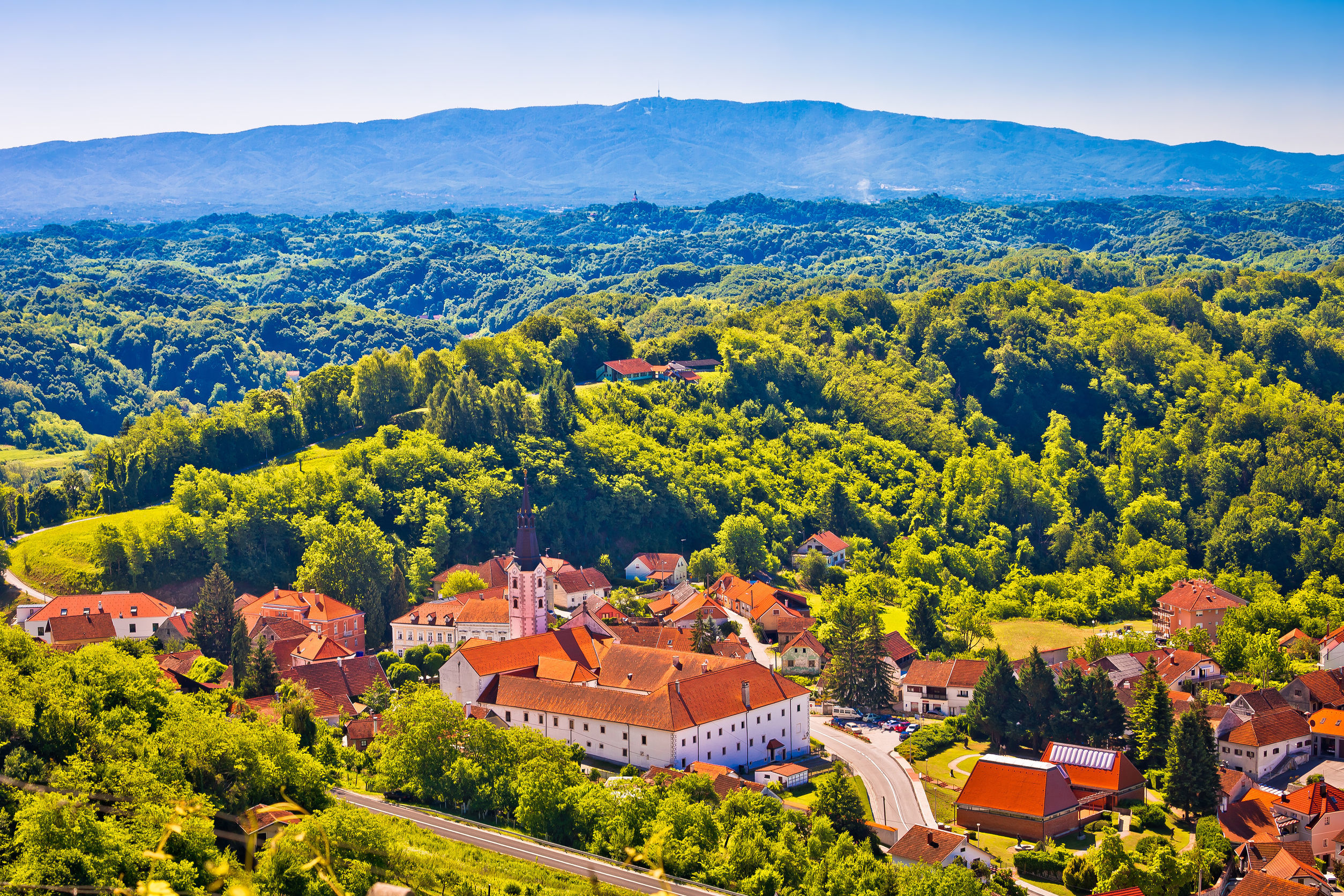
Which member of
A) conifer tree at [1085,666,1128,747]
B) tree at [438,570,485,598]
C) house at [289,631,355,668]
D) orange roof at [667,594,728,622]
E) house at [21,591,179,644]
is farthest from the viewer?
tree at [438,570,485,598]

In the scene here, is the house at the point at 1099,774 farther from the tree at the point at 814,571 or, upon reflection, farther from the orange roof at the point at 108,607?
the orange roof at the point at 108,607

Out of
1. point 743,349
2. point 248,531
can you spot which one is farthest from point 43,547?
point 743,349

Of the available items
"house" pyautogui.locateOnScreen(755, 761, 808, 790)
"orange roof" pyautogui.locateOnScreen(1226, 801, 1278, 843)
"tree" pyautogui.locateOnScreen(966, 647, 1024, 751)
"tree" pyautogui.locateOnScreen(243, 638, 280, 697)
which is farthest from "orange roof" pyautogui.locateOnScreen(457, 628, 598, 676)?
"orange roof" pyautogui.locateOnScreen(1226, 801, 1278, 843)

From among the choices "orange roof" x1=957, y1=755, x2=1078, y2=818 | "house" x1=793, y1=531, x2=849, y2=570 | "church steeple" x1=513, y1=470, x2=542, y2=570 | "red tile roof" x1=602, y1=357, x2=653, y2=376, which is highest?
"red tile roof" x1=602, y1=357, x2=653, y2=376

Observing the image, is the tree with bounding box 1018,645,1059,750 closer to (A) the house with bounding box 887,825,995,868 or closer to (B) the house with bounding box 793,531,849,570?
(A) the house with bounding box 887,825,995,868

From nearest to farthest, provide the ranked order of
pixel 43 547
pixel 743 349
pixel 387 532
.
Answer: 1. pixel 43 547
2. pixel 387 532
3. pixel 743 349

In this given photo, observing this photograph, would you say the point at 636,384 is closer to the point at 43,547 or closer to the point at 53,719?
the point at 43,547

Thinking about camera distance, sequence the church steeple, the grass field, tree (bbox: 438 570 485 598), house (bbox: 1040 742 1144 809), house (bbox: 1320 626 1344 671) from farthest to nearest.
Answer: tree (bbox: 438 570 485 598) < the grass field < house (bbox: 1320 626 1344 671) < the church steeple < house (bbox: 1040 742 1144 809)
